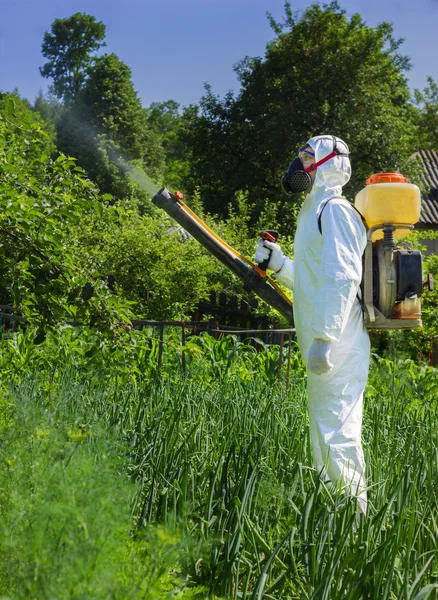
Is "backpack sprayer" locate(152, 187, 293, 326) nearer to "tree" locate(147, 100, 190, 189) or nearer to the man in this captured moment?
the man

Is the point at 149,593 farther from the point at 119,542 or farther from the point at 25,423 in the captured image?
the point at 25,423

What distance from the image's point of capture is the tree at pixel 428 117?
4028cm

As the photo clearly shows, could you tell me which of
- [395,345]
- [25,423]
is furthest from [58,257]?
[395,345]

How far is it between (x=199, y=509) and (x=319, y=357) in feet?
2.56

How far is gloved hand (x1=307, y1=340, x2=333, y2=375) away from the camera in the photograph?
3.17 m

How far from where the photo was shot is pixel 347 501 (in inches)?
95.2

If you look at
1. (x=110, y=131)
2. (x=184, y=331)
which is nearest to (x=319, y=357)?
(x=184, y=331)

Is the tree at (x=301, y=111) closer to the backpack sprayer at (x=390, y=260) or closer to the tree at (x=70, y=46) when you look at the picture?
the backpack sprayer at (x=390, y=260)

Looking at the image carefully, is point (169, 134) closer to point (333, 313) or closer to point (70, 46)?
point (70, 46)

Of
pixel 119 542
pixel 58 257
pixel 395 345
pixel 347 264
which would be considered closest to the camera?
pixel 119 542

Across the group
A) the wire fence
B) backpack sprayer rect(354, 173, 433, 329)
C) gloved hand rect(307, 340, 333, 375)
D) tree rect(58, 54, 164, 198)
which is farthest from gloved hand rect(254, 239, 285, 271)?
tree rect(58, 54, 164, 198)

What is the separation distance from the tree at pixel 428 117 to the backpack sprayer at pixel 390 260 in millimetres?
37571

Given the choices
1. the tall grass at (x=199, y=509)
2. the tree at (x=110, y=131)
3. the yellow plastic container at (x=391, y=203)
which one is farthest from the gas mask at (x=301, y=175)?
the tree at (x=110, y=131)

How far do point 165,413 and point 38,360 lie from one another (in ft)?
6.65
